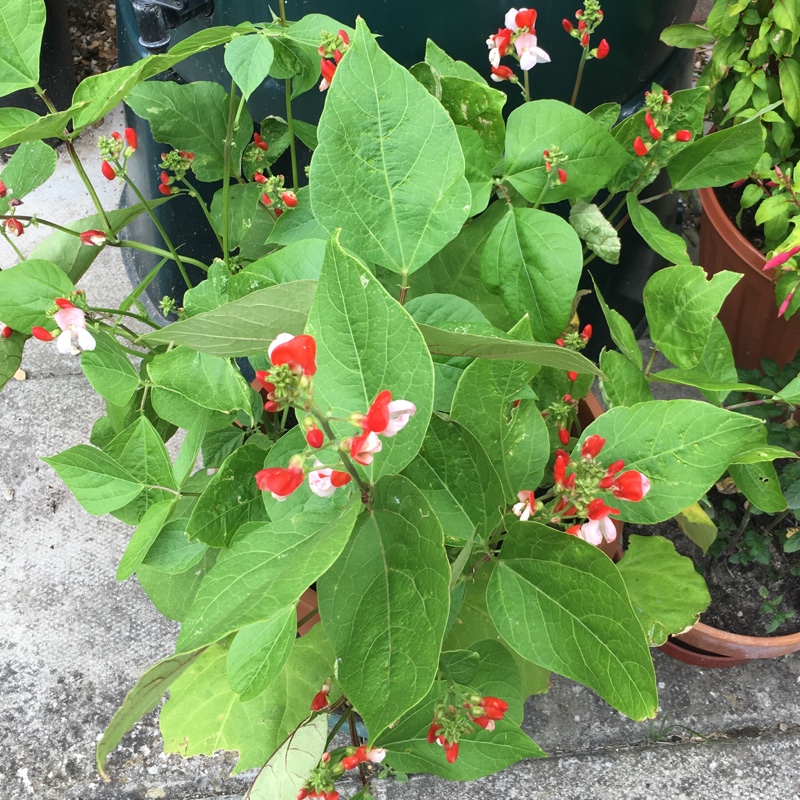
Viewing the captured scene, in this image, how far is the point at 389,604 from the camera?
24.5 inches

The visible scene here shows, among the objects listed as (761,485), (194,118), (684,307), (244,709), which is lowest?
(244,709)

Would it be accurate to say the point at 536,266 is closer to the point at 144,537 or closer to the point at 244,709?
the point at 144,537

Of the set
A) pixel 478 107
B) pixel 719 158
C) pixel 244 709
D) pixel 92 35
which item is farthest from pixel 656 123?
pixel 92 35

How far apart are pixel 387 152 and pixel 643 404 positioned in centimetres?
32

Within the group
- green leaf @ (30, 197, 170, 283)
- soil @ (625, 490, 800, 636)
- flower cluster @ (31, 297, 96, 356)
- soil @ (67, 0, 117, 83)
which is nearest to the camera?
flower cluster @ (31, 297, 96, 356)

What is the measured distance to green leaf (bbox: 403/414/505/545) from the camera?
27.8 inches

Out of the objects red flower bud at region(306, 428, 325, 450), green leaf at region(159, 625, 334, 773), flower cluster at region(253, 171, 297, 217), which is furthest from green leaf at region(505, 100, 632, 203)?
green leaf at region(159, 625, 334, 773)

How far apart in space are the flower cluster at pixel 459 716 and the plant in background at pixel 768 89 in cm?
73

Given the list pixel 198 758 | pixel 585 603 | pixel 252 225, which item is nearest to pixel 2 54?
pixel 252 225

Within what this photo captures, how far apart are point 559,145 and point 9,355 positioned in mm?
647

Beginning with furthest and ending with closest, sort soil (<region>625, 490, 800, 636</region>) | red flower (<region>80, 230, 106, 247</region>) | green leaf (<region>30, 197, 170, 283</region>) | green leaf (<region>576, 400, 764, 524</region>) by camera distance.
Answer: soil (<region>625, 490, 800, 636</region>) < green leaf (<region>30, 197, 170, 283</region>) < red flower (<region>80, 230, 106, 247</region>) < green leaf (<region>576, 400, 764, 524</region>)

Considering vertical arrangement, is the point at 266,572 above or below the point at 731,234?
above

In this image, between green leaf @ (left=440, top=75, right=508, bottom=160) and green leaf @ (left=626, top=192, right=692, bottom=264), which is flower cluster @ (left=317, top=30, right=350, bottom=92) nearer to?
green leaf @ (left=440, top=75, right=508, bottom=160)

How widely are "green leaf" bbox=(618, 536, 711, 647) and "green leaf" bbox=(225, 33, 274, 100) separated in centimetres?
65
